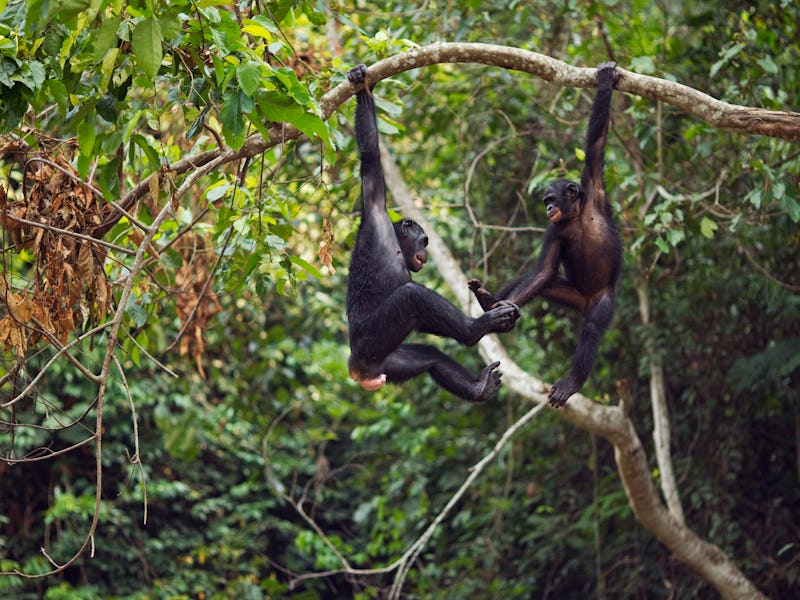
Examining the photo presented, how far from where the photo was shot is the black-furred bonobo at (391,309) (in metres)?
5.16

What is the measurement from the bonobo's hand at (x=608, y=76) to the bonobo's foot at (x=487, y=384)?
166cm

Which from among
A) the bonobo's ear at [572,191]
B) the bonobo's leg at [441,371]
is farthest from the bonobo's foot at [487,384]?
the bonobo's ear at [572,191]

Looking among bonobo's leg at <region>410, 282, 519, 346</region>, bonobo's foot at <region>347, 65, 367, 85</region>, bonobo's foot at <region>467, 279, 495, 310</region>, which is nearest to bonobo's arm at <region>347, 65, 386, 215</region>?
bonobo's foot at <region>347, 65, 367, 85</region>

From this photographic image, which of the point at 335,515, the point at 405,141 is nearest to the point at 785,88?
the point at 405,141

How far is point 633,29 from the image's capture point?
28.8 feet

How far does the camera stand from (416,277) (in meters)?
11.0

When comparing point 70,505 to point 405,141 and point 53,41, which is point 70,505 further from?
point 53,41

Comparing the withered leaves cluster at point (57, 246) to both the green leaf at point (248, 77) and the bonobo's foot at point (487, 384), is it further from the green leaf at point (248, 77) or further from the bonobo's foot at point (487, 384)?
the bonobo's foot at point (487, 384)

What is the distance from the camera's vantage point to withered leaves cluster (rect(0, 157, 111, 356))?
4.87 m

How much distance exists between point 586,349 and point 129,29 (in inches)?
125

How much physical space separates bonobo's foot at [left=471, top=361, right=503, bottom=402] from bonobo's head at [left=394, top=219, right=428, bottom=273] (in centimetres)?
74

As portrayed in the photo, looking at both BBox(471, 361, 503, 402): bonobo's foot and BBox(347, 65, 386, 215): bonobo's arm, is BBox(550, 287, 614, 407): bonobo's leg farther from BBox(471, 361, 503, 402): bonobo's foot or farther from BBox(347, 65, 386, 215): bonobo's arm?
BBox(347, 65, 386, 215): bonobo's arm

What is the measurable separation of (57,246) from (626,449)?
4570mm

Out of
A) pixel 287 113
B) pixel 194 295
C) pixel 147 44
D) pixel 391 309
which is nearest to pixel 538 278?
pixel 391 309
